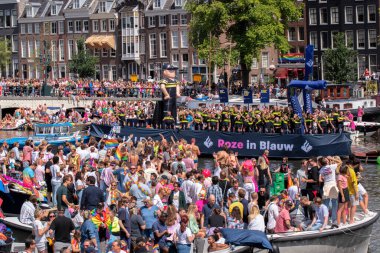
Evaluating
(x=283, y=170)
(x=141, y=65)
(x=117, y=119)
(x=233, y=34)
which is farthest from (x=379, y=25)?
(x=283, y=170)

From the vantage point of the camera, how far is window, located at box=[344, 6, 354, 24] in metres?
82.7

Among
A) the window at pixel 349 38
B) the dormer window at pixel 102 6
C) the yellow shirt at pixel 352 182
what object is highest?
the dormer window at pixel 102 6

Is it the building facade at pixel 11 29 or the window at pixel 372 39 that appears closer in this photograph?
the window at pixel 372 39

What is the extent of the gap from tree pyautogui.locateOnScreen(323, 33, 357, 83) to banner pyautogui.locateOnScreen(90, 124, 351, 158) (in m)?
32.7

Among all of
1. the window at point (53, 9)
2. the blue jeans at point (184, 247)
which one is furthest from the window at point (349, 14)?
the blue jeans at point (184, 247)

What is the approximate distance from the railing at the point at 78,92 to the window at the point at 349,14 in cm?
1874

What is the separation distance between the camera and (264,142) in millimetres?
46219

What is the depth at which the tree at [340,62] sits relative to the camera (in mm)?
78875

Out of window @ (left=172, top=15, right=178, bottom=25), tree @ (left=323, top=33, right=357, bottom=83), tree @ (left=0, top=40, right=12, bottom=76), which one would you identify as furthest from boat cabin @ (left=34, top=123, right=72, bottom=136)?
tree @ (left=0, top=40, right=12, bottom=76)

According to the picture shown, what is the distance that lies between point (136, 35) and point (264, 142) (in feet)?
164

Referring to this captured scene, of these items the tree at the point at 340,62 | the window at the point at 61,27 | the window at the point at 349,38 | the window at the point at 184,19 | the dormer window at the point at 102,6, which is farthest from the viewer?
the window at the point at 61,27

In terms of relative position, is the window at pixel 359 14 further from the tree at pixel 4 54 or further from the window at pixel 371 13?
the tree at pixel 4 54

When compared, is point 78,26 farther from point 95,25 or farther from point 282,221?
point 282,221

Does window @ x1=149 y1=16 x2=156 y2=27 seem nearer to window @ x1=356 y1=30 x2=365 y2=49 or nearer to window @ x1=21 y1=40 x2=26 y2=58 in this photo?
window @ x1=21 y1=40 x2=26 y2=58
